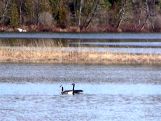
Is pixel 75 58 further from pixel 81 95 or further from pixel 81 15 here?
pixel 81 15

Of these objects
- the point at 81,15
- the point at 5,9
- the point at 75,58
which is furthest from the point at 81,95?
the point at 81,15

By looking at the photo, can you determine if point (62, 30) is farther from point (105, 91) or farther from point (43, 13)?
point (105, 91)

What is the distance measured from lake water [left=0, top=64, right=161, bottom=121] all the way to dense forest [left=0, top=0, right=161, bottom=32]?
54.1 m

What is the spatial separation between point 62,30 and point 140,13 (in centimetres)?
1160

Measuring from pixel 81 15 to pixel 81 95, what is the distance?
68.8m

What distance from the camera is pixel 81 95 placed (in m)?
26.8

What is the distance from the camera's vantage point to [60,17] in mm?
93062

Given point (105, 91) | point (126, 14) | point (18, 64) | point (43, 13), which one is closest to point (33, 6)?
point (43, 13)

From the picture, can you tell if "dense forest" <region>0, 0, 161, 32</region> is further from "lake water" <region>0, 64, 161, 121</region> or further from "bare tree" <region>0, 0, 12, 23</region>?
"lake water" <region>0, 64, 161, 121</region>

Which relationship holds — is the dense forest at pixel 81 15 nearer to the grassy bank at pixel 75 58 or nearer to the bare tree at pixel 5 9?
the bare tree at pixel 5 9

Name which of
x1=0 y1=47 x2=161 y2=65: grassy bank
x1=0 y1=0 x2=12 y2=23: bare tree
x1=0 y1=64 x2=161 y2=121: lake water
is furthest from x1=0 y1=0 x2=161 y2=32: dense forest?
x1=0 y1=64 x2=161 y2=121: lake water

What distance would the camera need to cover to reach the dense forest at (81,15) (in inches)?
3600

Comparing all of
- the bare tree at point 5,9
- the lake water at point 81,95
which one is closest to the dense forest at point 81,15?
the bare tree at point 5,9

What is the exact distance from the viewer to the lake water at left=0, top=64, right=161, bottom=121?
22.1 meters
